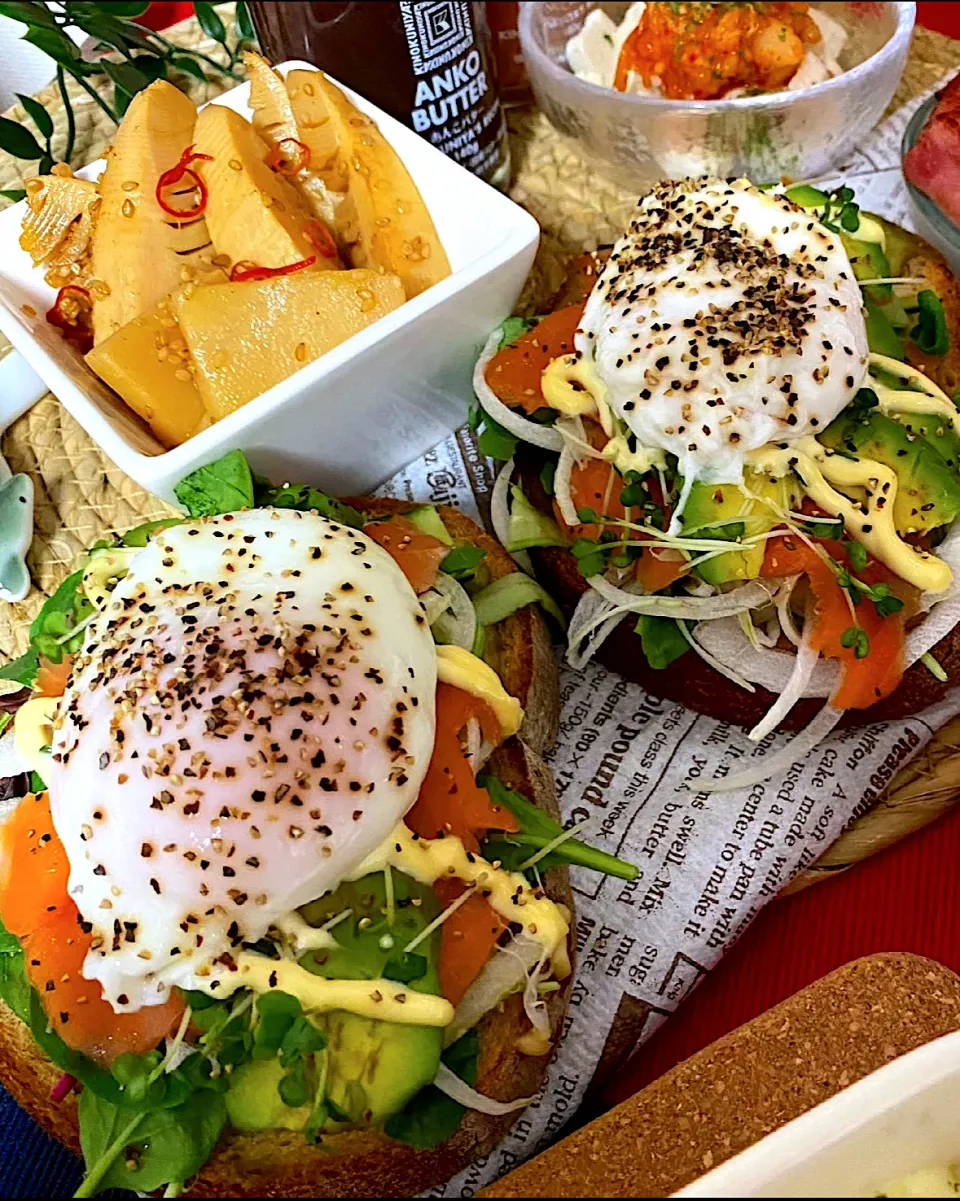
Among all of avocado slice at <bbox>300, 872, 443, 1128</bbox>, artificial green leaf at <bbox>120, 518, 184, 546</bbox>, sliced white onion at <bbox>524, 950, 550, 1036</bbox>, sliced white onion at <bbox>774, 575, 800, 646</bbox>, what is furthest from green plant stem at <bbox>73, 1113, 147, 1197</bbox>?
sliced white onion at <bbox>774, 575, 800, 646</bbox>

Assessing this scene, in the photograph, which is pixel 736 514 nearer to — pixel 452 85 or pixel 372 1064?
pixel 372 1064

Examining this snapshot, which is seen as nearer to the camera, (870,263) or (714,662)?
(714,662)

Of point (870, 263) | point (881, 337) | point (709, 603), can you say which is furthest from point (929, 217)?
point (709, 603)

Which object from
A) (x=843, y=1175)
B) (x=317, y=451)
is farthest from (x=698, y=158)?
(x=843, y=1175)

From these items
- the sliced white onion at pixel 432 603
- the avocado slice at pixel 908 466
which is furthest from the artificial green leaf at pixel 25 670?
the avocado slice at pixel 908 466

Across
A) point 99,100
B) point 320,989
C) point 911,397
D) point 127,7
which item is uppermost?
point 127,7

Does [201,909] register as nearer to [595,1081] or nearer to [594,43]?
[595,1081]

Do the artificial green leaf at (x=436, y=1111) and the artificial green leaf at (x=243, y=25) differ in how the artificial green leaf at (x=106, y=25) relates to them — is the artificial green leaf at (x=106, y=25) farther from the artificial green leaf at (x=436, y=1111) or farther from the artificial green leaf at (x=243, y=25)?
the artificial green leaf at (x=436, y=1111)
